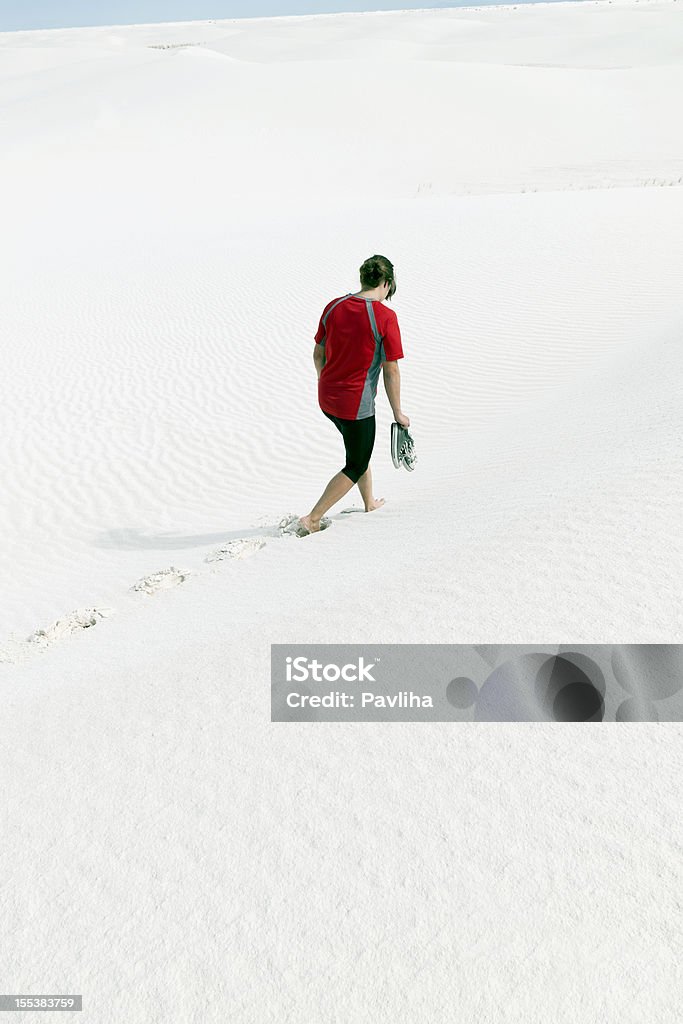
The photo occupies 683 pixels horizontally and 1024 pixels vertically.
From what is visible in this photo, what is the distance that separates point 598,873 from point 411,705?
792 millimetres

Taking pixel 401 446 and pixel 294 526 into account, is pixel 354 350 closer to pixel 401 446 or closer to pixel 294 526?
pixel 401 446

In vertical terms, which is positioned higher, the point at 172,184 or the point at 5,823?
the point at 172,184

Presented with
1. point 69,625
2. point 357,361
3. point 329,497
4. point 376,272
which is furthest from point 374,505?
point 69,625

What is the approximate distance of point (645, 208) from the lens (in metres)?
13.9

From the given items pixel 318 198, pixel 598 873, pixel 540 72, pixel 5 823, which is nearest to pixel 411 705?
pixel 598 873

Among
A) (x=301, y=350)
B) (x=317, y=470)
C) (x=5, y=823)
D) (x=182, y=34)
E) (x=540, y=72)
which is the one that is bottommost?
(x=5, y=823)

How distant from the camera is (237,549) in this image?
16.5 ft

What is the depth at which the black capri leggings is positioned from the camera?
4902 millimetres

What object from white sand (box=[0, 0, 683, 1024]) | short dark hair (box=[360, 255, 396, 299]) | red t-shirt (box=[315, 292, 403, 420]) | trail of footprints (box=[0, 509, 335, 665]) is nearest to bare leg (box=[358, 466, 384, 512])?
white sand (box=[0, 0, 683, 1024])

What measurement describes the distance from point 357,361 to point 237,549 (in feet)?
4.70

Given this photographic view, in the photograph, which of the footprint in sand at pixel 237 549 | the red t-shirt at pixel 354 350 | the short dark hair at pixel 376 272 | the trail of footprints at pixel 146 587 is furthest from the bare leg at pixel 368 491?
the short dark hair at pixel 376 272

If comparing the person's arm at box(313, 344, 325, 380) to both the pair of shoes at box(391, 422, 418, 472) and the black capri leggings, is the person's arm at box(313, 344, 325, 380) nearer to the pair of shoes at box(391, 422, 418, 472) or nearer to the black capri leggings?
the black capri leggings

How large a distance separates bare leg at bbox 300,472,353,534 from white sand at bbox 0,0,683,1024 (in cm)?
15

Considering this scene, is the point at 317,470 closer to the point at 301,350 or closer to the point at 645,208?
the point at 301,350
